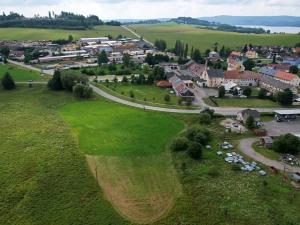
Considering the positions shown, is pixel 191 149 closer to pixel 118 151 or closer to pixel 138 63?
pixel 118 151

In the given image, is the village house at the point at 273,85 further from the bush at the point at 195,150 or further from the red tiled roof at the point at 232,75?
the bush at the point at 195,150

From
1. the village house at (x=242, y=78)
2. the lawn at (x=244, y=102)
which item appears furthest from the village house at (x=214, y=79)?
the lawn at (x=244, y=102)

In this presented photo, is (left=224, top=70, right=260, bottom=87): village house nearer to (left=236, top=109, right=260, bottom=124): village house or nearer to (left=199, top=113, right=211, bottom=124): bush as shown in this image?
(left=236, top=109, right=260, bottom=124): village house

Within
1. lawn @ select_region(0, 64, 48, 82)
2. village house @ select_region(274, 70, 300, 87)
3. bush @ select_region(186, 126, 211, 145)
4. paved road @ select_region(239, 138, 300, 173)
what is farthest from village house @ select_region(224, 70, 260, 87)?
lawn @ select_region(0, 64, 48, 82)

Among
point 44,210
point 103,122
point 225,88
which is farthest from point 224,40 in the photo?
point 44,210

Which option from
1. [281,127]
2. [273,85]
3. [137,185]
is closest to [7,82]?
[137,185]

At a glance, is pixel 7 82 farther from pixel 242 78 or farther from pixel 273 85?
pixel 273 85
